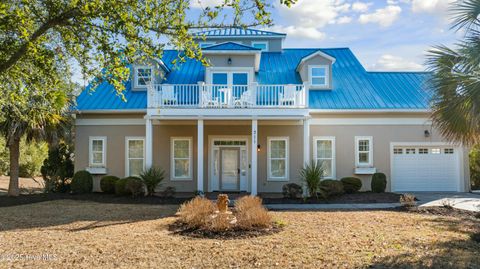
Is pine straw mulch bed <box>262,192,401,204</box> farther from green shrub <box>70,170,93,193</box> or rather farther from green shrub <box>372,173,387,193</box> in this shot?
green shrub <box>70,170,93,193</box>

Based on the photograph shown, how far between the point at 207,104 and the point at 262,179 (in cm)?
458

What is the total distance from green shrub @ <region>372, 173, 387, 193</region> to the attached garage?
4.88 ft

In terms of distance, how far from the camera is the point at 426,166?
1861cm

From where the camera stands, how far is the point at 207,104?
16.0 meters

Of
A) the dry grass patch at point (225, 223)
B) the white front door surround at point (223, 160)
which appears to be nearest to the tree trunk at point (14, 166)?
the white front door surround at point (223, 160)

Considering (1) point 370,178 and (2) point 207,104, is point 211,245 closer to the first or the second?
(2) point 207,104

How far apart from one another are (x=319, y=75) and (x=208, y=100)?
624 cm

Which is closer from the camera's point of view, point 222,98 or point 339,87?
point 222,98

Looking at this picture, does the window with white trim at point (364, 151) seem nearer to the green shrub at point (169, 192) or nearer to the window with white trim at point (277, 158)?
the window with white trim at point (277, 158)

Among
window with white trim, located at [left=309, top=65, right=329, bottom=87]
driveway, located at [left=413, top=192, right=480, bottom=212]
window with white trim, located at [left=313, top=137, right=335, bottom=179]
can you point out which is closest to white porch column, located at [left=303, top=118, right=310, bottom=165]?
window with white trim, located at [left=313, top=137, right=335, bottom=179]

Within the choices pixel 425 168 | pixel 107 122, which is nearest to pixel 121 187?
pixel 107 122

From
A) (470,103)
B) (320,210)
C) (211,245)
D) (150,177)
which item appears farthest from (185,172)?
(470,103)

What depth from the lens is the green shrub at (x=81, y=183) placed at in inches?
677

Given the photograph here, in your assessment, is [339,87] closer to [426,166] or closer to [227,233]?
[426,166]
